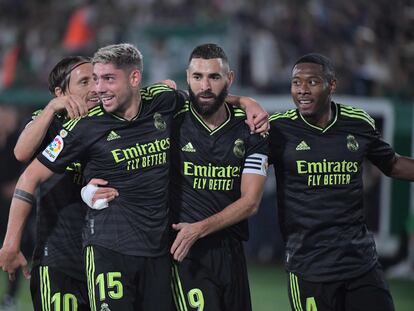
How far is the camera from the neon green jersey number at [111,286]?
19.5 ft

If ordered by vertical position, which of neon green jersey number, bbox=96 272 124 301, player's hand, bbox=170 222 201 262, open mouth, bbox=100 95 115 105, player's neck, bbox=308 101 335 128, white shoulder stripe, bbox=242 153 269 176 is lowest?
neon green jersey number, bbox=96 272 124 301

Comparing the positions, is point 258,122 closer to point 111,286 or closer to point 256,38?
point 111,286

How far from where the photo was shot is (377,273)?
6.60 metres

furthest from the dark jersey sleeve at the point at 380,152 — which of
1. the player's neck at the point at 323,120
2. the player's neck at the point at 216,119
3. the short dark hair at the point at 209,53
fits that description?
the short dark hair at the point at 209,53

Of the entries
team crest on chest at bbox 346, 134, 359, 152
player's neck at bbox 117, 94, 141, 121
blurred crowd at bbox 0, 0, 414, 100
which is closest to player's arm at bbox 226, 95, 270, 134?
team crest on chest at bbox 346, 134, 359, 152

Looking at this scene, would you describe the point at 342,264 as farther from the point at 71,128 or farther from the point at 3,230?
the point at 3,230

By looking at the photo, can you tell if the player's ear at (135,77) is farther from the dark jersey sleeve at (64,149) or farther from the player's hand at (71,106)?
the dark jersey sleeve at (64,149)

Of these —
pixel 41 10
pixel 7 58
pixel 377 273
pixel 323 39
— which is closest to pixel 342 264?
pixel 377 273

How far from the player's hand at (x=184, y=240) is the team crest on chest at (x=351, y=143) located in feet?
4.67

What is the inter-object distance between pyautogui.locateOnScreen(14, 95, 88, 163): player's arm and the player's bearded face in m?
0.80

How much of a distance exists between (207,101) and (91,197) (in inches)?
42.8

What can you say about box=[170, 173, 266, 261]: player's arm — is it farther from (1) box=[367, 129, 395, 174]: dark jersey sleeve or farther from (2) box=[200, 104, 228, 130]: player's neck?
(1) box=[367, 129, 395, 174]: dark jersey sleeve

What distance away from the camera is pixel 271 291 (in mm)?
12289

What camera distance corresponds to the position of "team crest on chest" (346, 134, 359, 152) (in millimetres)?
6746
